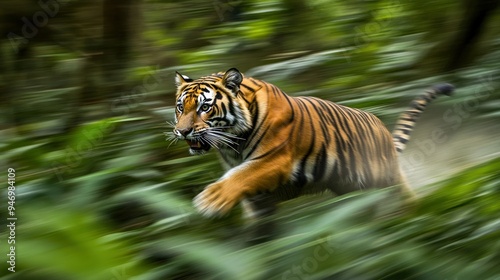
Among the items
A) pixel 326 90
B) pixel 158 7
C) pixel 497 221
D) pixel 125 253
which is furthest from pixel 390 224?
pixel 158 7

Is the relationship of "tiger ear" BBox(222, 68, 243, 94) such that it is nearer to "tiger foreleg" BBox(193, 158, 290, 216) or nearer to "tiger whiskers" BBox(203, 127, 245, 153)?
"tiger whiskers" BBox(203, 127, 245, 153)

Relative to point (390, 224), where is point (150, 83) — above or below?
above

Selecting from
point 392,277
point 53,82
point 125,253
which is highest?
point 53,82

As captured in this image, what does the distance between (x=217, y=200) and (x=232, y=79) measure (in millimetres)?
410

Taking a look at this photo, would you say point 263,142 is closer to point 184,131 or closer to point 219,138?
point 219,138

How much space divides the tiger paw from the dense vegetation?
49mm

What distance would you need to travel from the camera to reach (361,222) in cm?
258

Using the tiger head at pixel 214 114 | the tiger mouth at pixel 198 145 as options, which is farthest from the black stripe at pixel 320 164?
the tiger mouth at pixel 198 145

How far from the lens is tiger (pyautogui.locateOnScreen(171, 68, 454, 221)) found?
8.36ft

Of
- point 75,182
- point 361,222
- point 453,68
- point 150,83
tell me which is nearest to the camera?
point 361,222

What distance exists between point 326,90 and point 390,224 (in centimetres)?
163

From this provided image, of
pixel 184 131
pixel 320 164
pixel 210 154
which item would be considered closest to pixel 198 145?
pixel 184 131

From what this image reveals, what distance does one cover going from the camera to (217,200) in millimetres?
2525

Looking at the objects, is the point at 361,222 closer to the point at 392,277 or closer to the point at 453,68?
the point at 392,277
